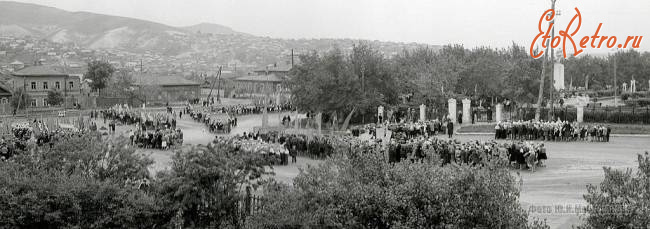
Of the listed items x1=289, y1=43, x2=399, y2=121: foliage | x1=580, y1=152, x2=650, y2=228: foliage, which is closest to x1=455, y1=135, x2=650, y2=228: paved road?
x1=580, y1=152, x2=650, y2=228: foliage

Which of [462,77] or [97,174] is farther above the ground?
[462,77]

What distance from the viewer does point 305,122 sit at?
5791 cm

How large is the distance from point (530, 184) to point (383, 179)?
11.9m

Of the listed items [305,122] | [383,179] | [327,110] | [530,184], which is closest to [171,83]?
[305,122]

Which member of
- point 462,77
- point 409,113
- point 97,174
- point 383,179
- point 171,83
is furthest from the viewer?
point 171,83

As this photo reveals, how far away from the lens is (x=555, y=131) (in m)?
35.0

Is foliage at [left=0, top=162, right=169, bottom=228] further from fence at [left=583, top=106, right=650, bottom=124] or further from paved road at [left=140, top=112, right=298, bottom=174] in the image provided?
fence at [left=583, top=106, right=650, bottom=124]

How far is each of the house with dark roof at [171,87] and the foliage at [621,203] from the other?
8657 centimetres

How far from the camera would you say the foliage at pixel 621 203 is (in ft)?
32.3

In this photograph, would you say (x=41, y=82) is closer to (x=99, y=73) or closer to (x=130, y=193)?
(x=99, y=73)

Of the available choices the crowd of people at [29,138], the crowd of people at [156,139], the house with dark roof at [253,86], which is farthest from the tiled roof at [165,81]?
the crowd of people at [156,139]

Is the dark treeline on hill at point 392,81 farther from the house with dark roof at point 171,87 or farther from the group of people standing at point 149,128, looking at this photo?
the house with dark roof at point 171,87

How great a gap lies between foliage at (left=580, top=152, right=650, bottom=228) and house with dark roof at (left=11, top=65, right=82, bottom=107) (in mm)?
80730

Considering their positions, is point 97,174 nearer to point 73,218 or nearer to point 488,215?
point 73,218
